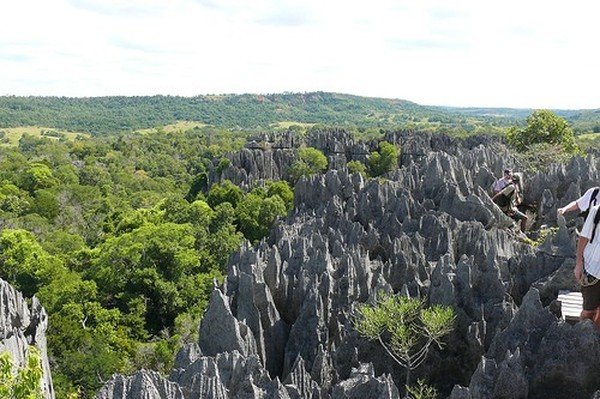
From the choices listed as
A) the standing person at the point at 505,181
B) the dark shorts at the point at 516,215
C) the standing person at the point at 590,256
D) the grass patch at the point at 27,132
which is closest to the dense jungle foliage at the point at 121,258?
the standing person at the point at 505,181

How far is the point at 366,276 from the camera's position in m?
20.1

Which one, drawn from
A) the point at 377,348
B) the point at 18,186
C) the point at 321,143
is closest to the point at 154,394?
the point at 377,348

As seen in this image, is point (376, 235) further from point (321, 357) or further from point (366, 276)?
point (321, 357)

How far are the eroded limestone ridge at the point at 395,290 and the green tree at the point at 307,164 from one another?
92.3 feet

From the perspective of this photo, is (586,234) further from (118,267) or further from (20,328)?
(118,267)

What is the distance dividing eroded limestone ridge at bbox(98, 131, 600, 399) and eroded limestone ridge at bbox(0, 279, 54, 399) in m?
6.24

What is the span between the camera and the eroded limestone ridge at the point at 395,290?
11734 millimetres

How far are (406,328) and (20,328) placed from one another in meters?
13.8

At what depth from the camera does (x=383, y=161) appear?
63.8 meters

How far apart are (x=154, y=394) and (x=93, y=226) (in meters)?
46.1

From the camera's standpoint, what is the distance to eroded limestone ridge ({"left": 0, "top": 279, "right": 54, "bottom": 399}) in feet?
60.7

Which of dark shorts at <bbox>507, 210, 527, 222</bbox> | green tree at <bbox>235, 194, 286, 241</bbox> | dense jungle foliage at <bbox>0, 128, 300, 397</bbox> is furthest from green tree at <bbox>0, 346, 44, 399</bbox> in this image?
green tree at <bbox>235, 194, 286, 241</bbox>

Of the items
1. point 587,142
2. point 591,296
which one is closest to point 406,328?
point 591,296

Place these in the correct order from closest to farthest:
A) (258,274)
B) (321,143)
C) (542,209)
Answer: (258,274) → (542,209) → (321,143)
